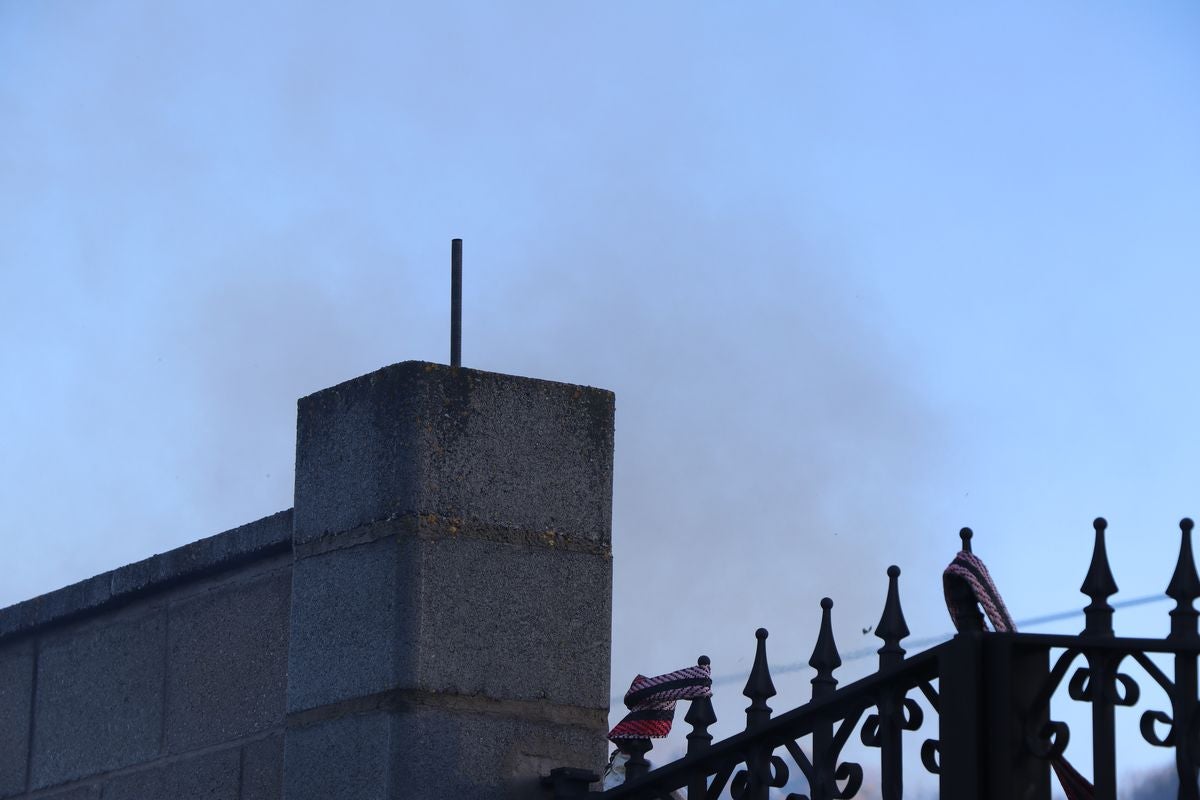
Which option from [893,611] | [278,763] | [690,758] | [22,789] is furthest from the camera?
[22,789]

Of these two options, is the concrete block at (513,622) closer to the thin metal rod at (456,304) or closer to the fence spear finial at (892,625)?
the thin metal rod at (456,304)

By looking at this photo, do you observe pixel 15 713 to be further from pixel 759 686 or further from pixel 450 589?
pixel 759 686

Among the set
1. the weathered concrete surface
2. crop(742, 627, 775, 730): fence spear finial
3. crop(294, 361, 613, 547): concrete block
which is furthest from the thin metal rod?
crop(742, 627, 775, 730): fence spear finial

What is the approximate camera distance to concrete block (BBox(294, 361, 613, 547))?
5027mm

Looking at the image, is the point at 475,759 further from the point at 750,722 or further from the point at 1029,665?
the point at 1029,665

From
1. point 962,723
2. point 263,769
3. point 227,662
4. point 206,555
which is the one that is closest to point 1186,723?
point 962,723

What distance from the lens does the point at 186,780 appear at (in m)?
5.59

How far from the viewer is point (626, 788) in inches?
188

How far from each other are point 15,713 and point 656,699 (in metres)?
2.50

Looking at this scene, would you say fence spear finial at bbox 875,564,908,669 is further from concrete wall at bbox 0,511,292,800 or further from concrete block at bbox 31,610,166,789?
concrete block at bbox 31,610,166,789

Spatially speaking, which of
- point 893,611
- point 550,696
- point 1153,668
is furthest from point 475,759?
point 1153,668

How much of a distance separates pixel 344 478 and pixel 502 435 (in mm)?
423

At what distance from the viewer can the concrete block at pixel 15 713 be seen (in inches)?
251

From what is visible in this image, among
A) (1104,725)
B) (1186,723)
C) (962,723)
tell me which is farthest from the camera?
(962,723)
